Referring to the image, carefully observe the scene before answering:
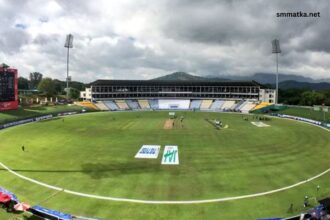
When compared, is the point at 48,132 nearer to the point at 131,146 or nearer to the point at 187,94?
the point at 131,146

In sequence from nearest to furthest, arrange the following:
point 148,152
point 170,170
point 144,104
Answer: point 170,170, point 148,152, point 144,104

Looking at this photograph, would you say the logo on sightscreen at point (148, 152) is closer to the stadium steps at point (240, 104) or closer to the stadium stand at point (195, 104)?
the stadium steps at point (240, 104)

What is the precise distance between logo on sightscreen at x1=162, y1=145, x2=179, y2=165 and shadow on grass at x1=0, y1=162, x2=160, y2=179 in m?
2.85

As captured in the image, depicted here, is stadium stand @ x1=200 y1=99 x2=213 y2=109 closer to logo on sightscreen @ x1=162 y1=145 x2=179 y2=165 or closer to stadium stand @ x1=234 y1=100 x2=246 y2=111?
stadium stand @ x1=234 y1=100 x2=246 y2=111

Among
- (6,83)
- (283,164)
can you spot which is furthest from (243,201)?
(6,83)

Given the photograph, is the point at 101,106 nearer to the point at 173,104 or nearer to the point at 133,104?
the point at 133,104

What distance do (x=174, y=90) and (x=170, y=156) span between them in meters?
114

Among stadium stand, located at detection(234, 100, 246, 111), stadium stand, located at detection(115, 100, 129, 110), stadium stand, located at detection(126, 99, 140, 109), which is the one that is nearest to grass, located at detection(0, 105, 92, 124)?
stadium stand, located at detection(115, 100, 129, 110)

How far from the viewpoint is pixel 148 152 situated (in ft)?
161

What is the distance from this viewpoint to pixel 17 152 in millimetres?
50062

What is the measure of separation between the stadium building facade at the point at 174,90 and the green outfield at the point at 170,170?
80301mm

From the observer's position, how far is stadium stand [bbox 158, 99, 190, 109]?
477 ft

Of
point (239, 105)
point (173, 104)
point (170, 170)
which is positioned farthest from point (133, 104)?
point (170, 170)

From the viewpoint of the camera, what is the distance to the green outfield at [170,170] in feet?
93.4
